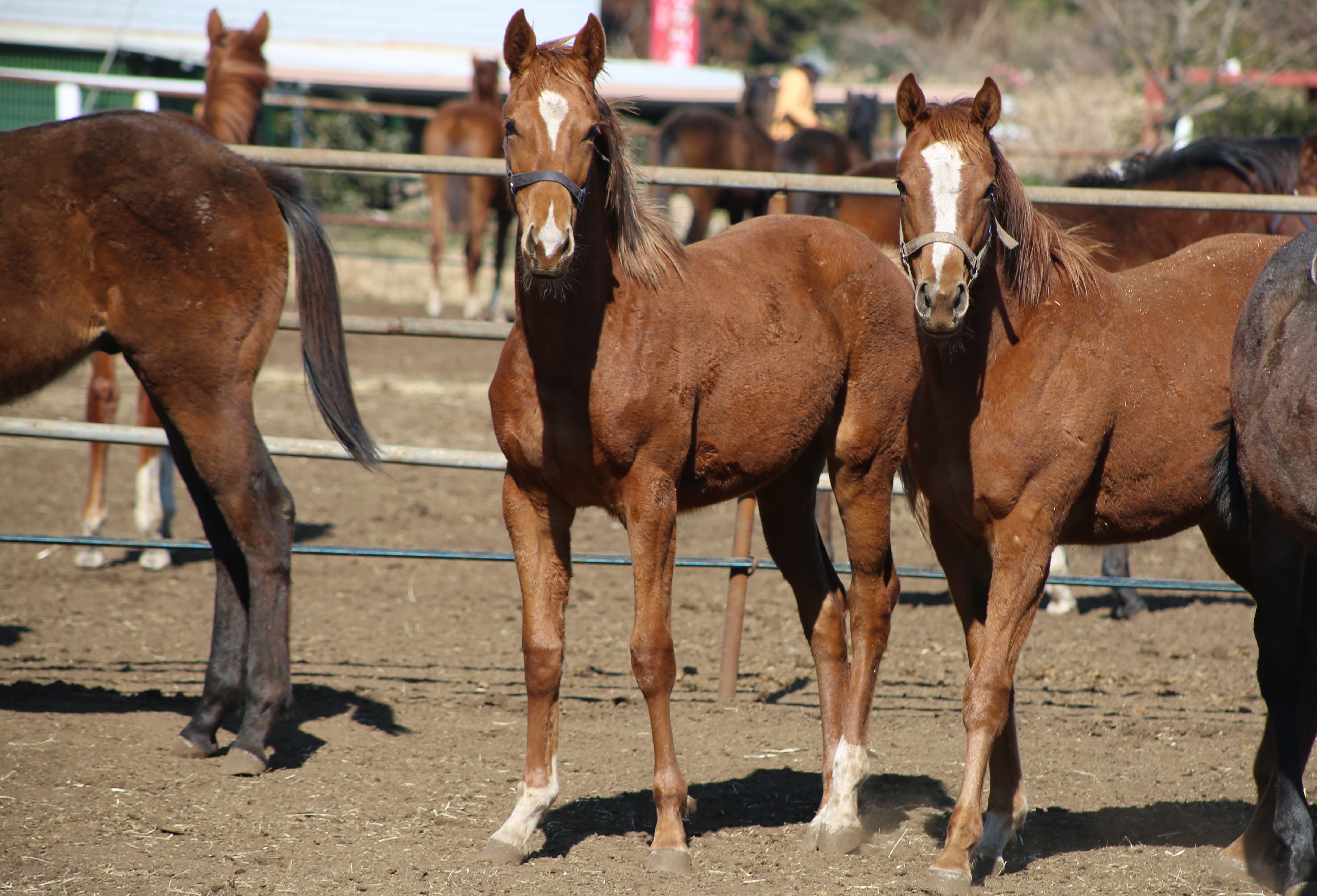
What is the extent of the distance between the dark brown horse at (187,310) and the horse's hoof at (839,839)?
179cm

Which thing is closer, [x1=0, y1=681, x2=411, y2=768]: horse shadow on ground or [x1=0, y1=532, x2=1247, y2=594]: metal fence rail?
[x1=0, y1=681, x2=411, y2=768]: horse shadow on ground

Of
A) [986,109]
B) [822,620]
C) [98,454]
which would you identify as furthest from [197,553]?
[986,109]

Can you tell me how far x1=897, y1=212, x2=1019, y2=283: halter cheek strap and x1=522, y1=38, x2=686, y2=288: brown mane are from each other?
24.9 inches

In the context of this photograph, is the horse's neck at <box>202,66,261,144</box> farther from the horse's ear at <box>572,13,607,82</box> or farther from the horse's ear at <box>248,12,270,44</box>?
the horse's ear at <box>572,13,607,82</box>

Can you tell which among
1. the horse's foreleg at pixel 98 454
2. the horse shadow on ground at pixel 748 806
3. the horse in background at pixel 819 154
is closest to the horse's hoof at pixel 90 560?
the horse's foreleg at pixel 98 454

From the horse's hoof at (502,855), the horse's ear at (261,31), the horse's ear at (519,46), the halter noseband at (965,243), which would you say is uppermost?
the horse's ear at (261,31)

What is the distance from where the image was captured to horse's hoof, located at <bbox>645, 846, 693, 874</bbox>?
293 cm

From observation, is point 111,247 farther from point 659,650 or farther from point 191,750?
point 659,650

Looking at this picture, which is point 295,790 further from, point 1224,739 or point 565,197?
point 1224,739

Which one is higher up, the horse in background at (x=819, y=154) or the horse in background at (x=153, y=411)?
the horse in background at (x=819, y=154)

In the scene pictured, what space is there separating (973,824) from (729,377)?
1.34 metres

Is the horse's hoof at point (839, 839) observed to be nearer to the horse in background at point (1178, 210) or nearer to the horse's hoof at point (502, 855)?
the horse's hoof at point (502, 855)

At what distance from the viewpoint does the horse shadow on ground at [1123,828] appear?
3.24 metres

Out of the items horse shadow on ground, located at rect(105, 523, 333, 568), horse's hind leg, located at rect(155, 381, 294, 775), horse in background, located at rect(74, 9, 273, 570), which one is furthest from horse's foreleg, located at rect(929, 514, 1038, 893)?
horse in background, located at rect(74, 9, 273, 570)
